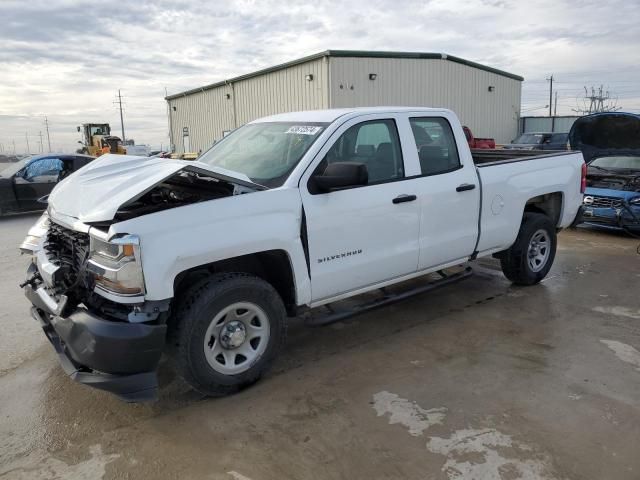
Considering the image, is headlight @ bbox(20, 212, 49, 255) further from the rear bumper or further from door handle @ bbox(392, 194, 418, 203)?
the rear bumper

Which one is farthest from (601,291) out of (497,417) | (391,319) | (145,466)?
(145,466)

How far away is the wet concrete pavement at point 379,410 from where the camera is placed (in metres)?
2.93

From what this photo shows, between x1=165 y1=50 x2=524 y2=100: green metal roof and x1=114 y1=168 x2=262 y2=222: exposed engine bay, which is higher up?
x1=165 y1=50 x2=524 y2=100: green metal roof

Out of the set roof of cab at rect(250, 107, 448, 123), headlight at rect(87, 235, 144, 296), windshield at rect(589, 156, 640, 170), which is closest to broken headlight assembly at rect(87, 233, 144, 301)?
headlight at rect(87, 235, 144, 296)

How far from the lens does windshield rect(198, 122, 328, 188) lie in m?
4.04

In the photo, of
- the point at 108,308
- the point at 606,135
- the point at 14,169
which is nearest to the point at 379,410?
the point at 108,308

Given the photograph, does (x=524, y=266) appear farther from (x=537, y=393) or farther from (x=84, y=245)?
(x=84, y=245)

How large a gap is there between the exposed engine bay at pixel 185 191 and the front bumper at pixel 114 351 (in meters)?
0.74

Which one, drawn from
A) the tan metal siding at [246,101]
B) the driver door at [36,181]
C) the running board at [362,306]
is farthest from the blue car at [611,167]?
the tan metal siding at [246,101]

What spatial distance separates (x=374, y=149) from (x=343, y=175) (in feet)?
3.00

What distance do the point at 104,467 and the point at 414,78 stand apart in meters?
22.0

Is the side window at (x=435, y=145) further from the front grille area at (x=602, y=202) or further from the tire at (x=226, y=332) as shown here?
the front grille area at (x=602, y=202)

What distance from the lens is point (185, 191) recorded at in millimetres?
4004

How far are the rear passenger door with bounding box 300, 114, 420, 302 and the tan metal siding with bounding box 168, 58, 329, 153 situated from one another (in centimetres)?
1623
